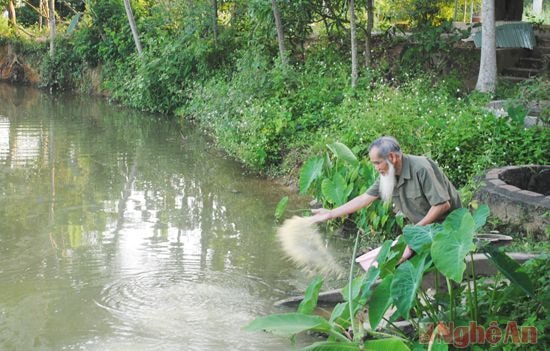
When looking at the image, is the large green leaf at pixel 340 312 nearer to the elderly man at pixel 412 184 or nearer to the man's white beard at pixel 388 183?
the elderly man at pixel 412 184

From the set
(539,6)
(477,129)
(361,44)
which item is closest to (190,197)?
(477,129)

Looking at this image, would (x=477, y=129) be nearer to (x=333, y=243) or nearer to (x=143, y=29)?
(x=333, y=243)

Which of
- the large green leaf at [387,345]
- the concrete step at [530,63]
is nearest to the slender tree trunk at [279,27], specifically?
the concrete step at [530,63]

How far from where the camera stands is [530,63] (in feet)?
49.0

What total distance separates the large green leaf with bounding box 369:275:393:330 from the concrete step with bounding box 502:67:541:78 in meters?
10.4

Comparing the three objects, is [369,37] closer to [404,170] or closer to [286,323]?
[404,170]

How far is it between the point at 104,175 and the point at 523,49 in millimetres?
8058

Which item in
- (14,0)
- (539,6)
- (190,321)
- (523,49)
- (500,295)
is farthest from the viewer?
(14,0)

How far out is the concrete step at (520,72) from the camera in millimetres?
14407

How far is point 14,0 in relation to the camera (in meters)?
29.4

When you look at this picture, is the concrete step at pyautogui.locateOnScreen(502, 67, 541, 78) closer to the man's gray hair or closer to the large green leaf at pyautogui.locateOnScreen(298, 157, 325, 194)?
the large green leaf at pyautogui.locateOnScreen(298, 157, 325, 194)

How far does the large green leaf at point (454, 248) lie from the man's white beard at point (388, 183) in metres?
1.34

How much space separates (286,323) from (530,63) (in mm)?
11664

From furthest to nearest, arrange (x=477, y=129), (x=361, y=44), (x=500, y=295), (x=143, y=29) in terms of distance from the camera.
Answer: (x=143, y=29) < (x=361, y=44) < (x=477, y=129) < (x=500, y=295)
